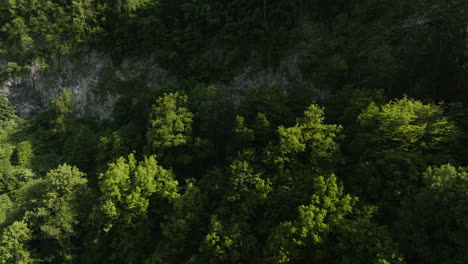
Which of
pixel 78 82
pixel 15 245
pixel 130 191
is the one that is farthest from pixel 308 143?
pixel 78 82

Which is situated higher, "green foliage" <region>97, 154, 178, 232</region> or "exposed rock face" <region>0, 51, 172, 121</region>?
"green foliage" <region>97, 154, 178, 232</region>

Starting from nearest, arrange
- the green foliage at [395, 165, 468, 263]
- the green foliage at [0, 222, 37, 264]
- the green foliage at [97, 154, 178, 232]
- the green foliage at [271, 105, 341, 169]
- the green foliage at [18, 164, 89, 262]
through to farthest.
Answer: the green foliage at [395, 165, 468, 263] < the green foliage at [271, 105, 341, 169] < the green foliage at [97, 154, 178, 232] < the green foliage at [0, 222, 37, 264] < the green foliage at [18, 164, 89, 262]

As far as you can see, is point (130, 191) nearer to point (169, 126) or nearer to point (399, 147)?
point (169, 126)

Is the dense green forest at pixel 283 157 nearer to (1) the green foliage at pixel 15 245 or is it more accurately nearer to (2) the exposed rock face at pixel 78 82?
(1) the green foliage at pixel 15 245

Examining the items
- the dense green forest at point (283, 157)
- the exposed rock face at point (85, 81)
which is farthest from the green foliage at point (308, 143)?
the exposed rock face at point (85, 81)

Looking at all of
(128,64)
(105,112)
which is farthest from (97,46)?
(105,112)

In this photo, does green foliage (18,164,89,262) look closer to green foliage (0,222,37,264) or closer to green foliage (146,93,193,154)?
green foliage (0,222,37,264)

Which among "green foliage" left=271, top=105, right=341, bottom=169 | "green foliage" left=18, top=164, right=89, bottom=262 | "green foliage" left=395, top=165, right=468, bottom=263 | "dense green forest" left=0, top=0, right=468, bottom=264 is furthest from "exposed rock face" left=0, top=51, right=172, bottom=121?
"green foliage" left=395, top=165, right=468, bottom=263
